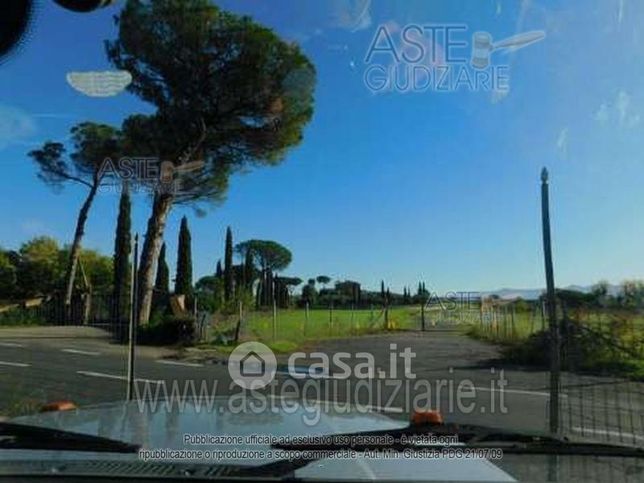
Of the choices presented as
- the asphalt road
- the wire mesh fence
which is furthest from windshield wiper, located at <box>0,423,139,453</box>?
the wire mesh fence

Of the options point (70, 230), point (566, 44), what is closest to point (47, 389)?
point (70, 230)

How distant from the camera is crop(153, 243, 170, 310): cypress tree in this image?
2693 millimetres

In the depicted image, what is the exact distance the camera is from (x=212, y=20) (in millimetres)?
2486

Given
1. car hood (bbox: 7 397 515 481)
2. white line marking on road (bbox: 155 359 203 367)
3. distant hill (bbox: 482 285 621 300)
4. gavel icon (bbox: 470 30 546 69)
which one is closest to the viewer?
car hood (bbox: 7 397 515 481)

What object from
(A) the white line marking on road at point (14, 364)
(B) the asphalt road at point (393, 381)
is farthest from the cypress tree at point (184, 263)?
(A) the white line marking on road at point (14, 364)

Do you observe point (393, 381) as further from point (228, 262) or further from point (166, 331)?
point (166, 331)

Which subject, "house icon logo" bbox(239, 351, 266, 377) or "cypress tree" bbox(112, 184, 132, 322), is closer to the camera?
"cypress tree" bbox(112, 184, 132, 322)

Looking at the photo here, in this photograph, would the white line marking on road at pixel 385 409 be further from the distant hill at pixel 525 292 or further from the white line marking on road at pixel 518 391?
the distant hill at pixel 525 292

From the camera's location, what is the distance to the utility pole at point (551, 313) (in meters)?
2.38

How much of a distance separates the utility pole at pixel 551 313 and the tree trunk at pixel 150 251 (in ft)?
3.90

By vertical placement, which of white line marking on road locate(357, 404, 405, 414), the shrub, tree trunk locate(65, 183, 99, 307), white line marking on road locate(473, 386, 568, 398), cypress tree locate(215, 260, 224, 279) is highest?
tree trunk locate(65, 183, 99, 307)

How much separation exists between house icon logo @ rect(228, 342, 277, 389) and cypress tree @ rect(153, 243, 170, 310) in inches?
12.6

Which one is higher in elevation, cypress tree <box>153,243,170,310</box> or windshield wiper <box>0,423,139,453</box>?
cypress tree <box>153,243,170,310</box>

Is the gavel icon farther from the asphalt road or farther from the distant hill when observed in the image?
the asphalt road
